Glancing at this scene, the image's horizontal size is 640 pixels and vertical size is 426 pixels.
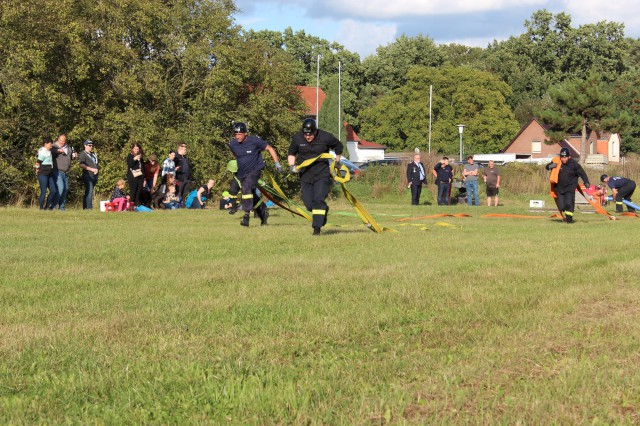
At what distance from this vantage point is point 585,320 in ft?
17.7

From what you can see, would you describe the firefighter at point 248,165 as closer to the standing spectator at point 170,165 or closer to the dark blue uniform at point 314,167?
the dark blue uniform at point 314,167

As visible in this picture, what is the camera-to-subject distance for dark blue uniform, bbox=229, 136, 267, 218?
15.0 metres

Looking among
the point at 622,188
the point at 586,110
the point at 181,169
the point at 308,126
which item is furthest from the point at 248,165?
the point at 586,110

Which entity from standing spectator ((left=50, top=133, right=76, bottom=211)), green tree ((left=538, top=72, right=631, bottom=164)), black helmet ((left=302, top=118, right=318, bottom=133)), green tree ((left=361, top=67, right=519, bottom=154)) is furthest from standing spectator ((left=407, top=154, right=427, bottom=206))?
green tree ((left=361, top=67, right=519, bottom=154))

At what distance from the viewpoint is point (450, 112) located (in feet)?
266

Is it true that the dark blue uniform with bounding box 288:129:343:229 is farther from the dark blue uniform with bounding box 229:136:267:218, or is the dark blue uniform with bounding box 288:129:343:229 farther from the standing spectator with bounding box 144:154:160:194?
the standing spectator with bounding box 144:154:160:194

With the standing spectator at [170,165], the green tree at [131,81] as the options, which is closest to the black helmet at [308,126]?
the standing spectator at [170,165]

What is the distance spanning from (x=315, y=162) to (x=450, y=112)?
69715mm

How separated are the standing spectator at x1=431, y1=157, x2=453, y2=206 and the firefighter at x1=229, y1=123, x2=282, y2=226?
16119 mm

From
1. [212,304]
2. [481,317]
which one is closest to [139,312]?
[212,304]

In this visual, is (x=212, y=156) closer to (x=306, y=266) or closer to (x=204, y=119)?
(x=204, y=119)

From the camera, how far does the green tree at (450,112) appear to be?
80.7 metres

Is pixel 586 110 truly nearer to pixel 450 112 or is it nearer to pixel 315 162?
pixel 450 112

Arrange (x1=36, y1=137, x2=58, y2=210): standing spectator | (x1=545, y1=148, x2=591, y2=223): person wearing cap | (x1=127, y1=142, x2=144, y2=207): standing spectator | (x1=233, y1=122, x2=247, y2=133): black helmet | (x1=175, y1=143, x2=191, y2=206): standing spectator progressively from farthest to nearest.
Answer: (x1=175, y1=143, x2=191, y2=206): standing spectator
(x1=127, y1=142, x2=144, y2=207): standing spectator
(x1=36, y1=137, x2=58, y2=210): standing spectator
(x1=545, y1=148, x2=591, y2=223): person wearing cap
(x1=233, y1=122, x2=247, y2=133): black helmet
